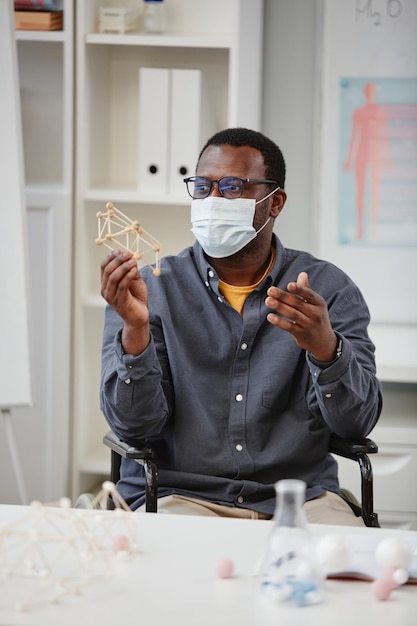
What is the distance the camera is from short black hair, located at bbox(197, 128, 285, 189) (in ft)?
6.67

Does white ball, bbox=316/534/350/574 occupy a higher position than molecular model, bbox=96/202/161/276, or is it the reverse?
molecular model, bbox=96/202/161/276

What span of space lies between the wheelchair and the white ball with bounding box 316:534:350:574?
62 cm

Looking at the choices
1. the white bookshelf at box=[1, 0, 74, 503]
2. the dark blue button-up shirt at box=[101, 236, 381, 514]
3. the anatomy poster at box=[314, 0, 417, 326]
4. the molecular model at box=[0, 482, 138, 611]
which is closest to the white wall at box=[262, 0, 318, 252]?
the anatomy poster at box=[314, 0, 417, 326]

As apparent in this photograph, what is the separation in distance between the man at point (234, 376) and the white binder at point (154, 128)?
3.32 ft

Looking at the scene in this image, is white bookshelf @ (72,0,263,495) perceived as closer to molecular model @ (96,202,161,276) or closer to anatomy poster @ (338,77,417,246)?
molecular model @ (96,202,161,276)

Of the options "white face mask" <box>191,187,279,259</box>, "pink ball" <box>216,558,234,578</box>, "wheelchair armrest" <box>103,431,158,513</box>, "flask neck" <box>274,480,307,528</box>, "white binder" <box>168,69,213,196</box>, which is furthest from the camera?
"white binder" <box>168,69,213,196</box>

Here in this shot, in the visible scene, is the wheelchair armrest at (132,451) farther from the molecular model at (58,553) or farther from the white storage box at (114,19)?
the white storage box at (114,19)

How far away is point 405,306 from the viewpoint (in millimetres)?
3211

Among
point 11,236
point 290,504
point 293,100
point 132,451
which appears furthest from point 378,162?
point 290,504

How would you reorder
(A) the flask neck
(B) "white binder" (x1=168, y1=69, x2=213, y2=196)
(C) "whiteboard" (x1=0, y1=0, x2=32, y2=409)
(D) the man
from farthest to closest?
(B) "white binder" (x1=168, y1=69, x2=213, y2=196) < (C) "whiteboard" (x1=0, y1=0, x2=32, y2=409) < (D) the man < (A) the flask neck

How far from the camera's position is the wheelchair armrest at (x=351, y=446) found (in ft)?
6.20

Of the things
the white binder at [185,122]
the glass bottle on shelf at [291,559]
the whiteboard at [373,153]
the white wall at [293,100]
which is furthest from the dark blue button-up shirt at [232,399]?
the white wall at [293,100]

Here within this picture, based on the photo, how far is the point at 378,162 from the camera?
10.5 ft

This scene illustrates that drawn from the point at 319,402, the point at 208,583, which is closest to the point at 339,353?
the point at 319,402
